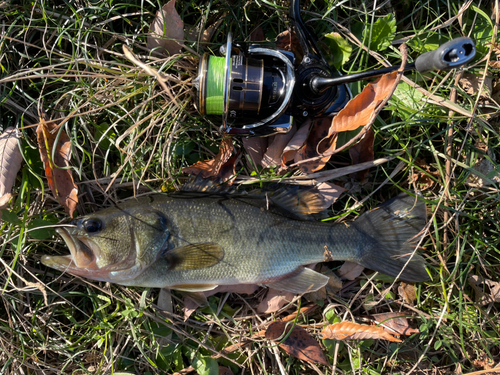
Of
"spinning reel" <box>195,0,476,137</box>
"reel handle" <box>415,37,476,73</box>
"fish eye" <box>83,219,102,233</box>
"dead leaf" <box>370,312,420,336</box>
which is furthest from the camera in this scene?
"dead leaf" <box>370,312,420,336</box>

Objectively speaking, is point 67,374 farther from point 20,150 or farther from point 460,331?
point 460,331

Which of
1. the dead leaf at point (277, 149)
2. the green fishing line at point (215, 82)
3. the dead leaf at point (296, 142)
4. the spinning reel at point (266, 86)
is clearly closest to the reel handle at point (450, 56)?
the spinning reel at point (266, 86)

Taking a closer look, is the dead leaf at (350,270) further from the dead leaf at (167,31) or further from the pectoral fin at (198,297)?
the dead leaf at (167,31)

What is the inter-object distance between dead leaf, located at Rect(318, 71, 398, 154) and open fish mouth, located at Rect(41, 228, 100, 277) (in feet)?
6.41

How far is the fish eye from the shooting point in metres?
2.48

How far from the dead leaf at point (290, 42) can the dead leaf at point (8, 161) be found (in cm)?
232

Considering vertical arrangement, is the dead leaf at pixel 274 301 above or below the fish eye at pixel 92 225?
below

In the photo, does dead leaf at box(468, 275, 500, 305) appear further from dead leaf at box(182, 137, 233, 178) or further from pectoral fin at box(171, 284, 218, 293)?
dead leaf at box(182, 137, 233, 178)

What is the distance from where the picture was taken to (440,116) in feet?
9.14

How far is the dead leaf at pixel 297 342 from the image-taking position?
2.86 meters

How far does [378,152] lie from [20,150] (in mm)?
2994

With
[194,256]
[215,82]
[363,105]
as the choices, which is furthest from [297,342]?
[215,82]

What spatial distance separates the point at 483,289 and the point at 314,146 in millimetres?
1937

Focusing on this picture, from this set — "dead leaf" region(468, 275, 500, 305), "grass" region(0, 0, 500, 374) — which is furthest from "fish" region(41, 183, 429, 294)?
"dead leaf" region(468, 275, 500, 305)
